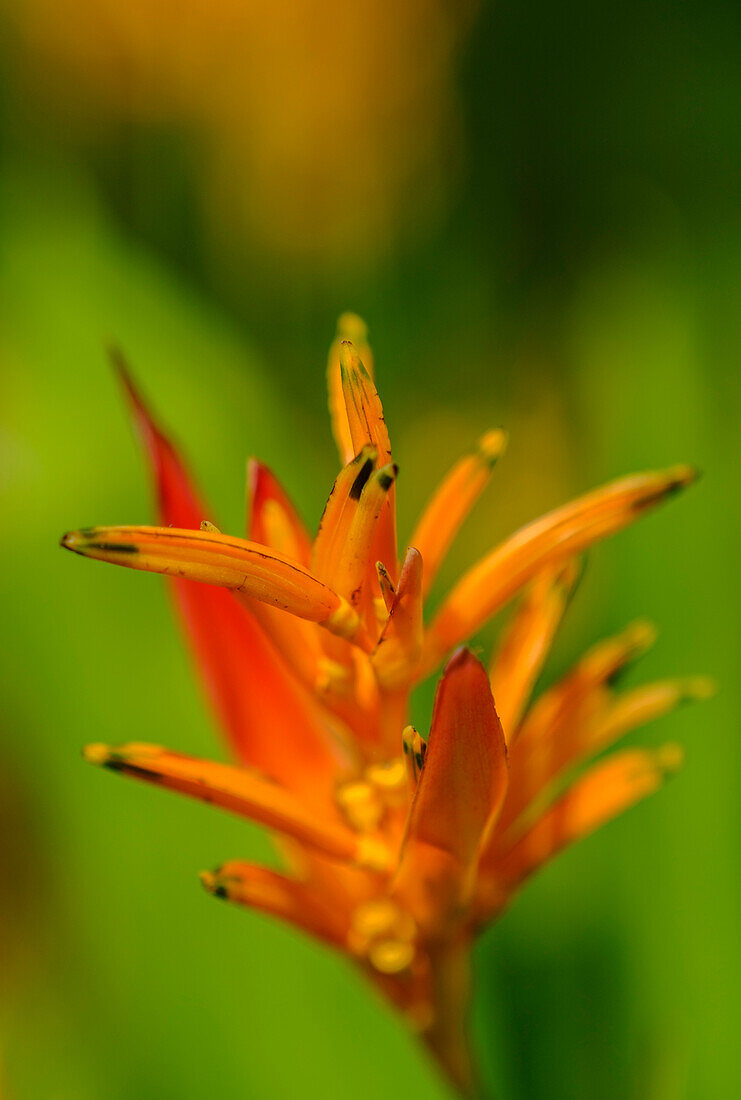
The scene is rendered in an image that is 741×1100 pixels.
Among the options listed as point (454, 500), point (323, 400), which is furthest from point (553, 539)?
point (323, 400)

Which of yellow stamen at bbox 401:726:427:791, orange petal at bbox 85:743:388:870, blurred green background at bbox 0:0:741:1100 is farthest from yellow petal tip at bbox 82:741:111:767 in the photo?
blurred green background at bbox 0:0:741:1100

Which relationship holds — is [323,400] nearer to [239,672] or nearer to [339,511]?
[239,672]

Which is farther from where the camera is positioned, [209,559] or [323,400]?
[323,400]

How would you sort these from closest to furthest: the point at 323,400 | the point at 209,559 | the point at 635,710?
the point at 209,559 < the point at 635,710 < the point at 323,400

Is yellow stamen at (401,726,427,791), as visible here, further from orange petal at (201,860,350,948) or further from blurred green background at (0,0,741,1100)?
blurred green background at (0,0,741,1100)

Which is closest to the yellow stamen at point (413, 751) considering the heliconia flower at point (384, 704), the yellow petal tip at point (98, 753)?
the heliconia flower at point (384, 704)

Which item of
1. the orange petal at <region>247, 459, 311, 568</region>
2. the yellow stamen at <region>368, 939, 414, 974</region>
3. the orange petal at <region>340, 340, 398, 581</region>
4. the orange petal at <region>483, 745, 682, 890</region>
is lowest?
the yellow stamen at <region>368, 939, 414, 974</region>

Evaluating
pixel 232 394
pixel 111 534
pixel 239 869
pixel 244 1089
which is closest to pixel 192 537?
pixel 111 534

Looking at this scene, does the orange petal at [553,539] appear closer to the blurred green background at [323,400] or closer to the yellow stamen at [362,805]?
the yellow stamen at [362,805]
